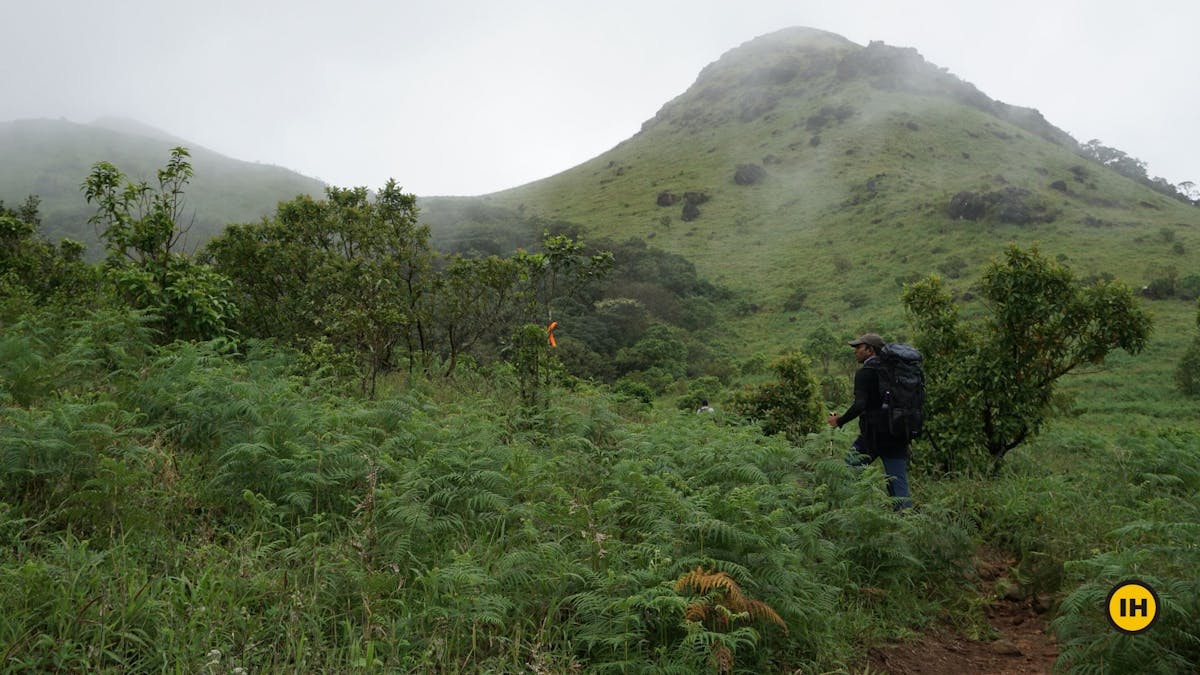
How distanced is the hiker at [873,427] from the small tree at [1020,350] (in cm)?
250

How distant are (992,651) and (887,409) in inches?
96.1

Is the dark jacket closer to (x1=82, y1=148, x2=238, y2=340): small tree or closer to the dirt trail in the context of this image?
the dirt trail

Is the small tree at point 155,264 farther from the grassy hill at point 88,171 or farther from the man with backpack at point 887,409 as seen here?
the grassy hill at point 88,171

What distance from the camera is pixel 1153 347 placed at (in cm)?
2895

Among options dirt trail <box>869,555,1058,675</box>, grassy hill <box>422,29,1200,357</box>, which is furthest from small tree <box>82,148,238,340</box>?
grassy hill <box>422,29,1200,357</box>

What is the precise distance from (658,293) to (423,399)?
126 ft

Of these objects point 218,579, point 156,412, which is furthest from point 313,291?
point 218,579

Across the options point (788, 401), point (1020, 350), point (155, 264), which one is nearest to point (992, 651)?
point (1020, 350)

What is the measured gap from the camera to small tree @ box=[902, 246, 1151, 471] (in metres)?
8.20

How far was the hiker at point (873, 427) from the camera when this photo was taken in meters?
6.48

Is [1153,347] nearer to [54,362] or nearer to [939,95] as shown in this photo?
[54,362]

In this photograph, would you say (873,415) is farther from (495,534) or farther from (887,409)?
(495,534)

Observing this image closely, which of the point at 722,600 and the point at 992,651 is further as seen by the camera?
the point at 992,651

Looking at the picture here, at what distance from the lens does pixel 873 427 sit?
657 centimetres
